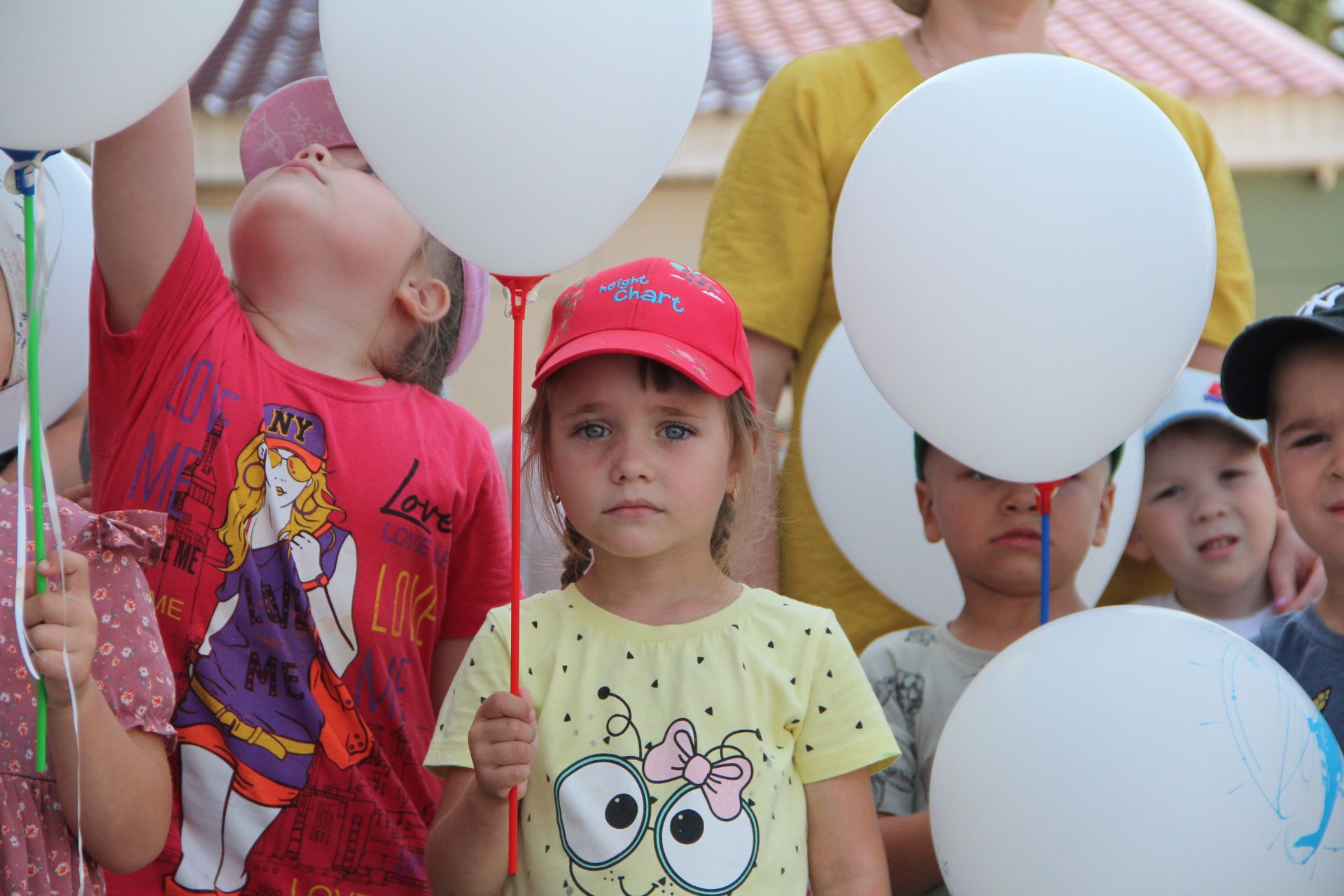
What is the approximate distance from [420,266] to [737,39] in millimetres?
7283

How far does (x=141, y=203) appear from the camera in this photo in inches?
68.2

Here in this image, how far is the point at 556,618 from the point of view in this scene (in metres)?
1.69

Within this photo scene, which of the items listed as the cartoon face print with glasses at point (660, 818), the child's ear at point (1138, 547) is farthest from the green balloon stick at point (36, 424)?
the child's ear at point (1138, 547)

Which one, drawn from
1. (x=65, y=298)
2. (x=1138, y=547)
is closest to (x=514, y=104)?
(x=65, y=298)

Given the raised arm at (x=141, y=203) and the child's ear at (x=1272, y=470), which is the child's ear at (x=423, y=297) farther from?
the child's ear at (x=1272, y=470)

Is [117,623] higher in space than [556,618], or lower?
higher

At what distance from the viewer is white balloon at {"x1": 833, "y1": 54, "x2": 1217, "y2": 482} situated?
1.61 meters

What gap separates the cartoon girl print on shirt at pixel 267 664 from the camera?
1.72m

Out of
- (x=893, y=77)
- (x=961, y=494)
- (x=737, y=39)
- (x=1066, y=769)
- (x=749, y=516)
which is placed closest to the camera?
(x=1066, y=769)

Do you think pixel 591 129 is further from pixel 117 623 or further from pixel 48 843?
pixel 48 843

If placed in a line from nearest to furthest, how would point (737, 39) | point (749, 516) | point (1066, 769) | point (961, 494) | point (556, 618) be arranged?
point (1066, 769) → point (556, 618) → point (749, 516) → point (961, 494) → point (737, 39)

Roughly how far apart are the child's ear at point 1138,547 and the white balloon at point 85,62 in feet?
5.72

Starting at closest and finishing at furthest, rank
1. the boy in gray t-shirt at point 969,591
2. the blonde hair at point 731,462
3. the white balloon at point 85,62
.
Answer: the white balloon at point 85,62 < the blonde hair at point 731,462 < the boy in gray t-shirt at point 969,591

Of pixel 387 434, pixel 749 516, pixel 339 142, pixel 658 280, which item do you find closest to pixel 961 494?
pixel 749 516
